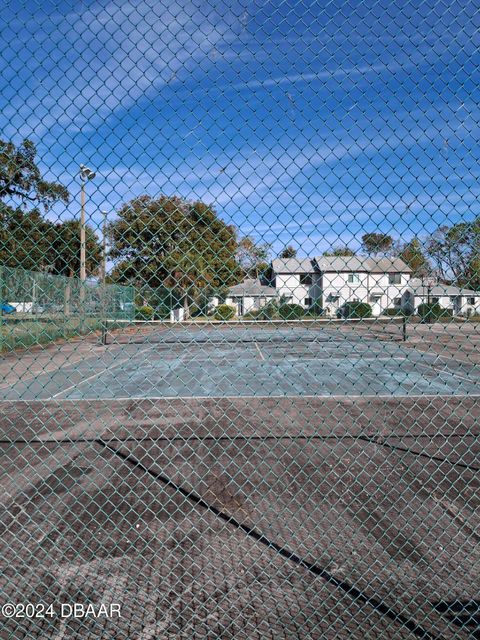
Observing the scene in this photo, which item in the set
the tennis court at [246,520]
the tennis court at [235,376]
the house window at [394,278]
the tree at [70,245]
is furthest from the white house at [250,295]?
the tennis court at [235,376]

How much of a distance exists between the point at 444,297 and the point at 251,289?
4.54 ft

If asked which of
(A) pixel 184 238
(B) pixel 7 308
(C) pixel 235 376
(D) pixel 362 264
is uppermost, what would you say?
(A) pixel 184 238

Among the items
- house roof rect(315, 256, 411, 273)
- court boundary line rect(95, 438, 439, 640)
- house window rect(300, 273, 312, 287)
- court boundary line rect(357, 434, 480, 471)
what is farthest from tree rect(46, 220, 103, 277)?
court boundary line rect(357, 434, 480, 471)

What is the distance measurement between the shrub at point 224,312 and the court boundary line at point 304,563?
173 centimetres

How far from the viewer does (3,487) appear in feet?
16.5

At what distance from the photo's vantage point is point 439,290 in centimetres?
373

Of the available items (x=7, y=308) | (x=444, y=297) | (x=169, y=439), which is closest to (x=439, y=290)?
(x=444, y=297)

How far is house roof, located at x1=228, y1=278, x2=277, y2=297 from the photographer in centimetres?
338

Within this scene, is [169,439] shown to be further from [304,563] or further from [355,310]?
[355,310]

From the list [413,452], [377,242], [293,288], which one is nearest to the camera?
[377,242]

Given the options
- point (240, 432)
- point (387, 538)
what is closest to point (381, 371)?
point (240, 432)

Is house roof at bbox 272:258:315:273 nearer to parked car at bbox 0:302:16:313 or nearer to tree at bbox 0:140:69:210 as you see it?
tree at bbox 0:140:69:210

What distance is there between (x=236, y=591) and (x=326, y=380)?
9.26 m

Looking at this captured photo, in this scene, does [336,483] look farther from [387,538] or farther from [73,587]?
[73,587]
